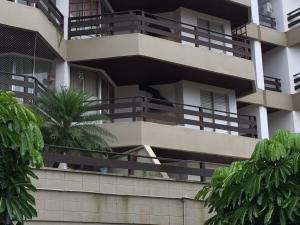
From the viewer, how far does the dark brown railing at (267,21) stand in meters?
28.4

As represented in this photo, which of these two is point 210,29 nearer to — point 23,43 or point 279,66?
point 279,66

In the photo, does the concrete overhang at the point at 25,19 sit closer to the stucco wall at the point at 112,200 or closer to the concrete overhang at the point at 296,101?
the stucco wall at the point at 112,200

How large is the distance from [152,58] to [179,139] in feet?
9.46

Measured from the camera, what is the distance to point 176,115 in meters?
21.5

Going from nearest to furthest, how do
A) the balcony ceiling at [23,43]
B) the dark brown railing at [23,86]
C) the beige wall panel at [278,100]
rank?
the dark brown railing at [23,86] < the balcony ceiling at [23,43] < the beige wall panel at [278,100]

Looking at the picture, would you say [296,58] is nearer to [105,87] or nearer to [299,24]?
[299,24]

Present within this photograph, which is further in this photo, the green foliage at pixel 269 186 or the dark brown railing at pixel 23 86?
the dark brown railing at pixel 23 86

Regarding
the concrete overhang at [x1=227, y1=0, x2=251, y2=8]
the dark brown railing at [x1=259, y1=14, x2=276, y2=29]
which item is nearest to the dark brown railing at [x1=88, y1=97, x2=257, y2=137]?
the concrete overhang at [x1=227, y1=0, x2=251, y2=8]

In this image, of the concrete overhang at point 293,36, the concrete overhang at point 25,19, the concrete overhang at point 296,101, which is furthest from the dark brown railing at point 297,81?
the concrete overhang at point 25,19

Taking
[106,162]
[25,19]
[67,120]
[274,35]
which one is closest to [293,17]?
[274,35]

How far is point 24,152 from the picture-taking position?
9273 millimetres

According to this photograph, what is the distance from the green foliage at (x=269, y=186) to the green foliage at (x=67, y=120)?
5.80 meters

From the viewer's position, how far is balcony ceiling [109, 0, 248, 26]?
73.7ft

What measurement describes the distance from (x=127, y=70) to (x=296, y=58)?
34.0 ft
